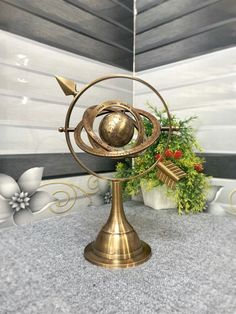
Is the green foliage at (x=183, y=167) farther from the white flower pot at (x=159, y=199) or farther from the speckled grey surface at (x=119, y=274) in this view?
the speckled grey surface at (x=119, y=274)

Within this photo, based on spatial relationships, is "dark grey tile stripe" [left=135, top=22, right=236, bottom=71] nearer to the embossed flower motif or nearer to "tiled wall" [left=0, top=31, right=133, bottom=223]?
"tiled wall" [left=0, top=31, right=133, bottom=223]

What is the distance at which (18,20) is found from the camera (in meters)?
1.00

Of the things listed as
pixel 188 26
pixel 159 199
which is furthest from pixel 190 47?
pixel 159 199

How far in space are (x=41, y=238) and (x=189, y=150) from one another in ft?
2.41

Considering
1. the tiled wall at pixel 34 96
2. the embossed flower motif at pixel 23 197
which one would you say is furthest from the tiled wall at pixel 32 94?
the embossed flower motif at pixel 23 197

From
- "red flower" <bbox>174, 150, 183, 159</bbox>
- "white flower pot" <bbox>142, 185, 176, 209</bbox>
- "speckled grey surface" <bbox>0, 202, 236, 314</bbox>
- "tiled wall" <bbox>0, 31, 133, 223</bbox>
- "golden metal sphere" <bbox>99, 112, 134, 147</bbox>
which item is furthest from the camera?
"white flower pot" <bbox>142, 185, 176, 209</bbox>

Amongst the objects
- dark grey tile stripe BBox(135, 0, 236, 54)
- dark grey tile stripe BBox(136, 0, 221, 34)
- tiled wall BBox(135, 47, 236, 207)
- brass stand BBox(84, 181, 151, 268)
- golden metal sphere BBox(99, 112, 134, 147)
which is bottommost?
brass stand BBox(84, 181, 151, 268)

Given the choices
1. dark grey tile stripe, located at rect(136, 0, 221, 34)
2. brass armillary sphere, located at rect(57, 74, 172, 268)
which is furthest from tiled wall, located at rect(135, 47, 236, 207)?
brass armillary sphere, located at rect(57, 74, 172, 268)

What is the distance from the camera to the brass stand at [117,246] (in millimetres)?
694

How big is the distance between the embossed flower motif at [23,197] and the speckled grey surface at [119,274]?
73 mm

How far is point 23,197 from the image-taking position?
1.04 m

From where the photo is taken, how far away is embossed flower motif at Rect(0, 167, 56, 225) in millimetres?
992

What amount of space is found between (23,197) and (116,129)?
60 cm

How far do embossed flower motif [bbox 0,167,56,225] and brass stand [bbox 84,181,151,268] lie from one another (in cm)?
42
